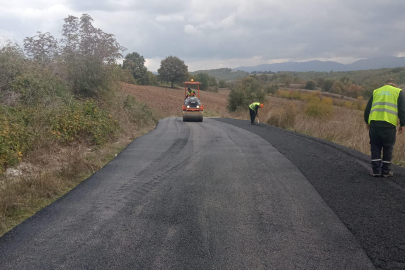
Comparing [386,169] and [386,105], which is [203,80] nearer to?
[386,105]

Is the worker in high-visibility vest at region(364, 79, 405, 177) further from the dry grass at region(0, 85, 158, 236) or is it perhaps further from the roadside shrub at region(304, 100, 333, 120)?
the roadside shrub at region(304, 100, 333, 120)

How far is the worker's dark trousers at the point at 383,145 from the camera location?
6.13 meters

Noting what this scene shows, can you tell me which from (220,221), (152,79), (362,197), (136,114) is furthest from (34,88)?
(152,79)

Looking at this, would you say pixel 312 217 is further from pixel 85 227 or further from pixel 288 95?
pixel 288 95

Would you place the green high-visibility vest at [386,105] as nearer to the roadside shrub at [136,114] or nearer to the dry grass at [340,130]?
the dry grass at [340,130]

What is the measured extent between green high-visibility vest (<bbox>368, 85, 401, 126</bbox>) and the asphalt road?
1186 mm

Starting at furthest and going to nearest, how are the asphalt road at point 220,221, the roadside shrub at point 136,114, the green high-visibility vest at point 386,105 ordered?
the roadside shrub at point 136,114
the green high-visibility vest at point 386,105
the asphalt road at point 220,221

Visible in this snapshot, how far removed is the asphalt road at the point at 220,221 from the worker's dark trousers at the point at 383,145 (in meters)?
0.33

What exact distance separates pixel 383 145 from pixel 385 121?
48 cm

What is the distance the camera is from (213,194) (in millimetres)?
5344

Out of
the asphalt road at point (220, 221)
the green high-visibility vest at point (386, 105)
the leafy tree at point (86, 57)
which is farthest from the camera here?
the leafy tree at point (86, 57)

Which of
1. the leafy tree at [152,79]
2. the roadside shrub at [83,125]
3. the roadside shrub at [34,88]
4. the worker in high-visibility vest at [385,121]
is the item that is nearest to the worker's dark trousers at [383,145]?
the worker in high-visibility vest at [385,121]

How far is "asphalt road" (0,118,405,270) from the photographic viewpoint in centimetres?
329

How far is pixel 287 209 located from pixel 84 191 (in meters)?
3.48
